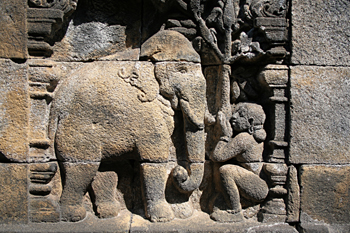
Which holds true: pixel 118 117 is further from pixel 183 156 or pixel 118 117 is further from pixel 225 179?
pixel 225 179

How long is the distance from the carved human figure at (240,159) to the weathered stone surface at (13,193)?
1.85 metres

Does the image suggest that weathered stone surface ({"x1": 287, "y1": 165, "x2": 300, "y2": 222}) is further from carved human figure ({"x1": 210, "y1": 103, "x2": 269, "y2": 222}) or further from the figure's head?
the figure's head

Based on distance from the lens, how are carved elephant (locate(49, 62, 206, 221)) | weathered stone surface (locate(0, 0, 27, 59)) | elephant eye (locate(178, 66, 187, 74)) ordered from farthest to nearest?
elephant eye (locate(178, 66, 187, 74)) < carved elephant (locate(49, 62, 206, 221)) < weathered stone surface (locate(0, 0, 27, 59))

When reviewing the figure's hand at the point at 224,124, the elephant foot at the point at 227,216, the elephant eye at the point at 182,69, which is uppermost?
the elephant eye at the point at 182,69

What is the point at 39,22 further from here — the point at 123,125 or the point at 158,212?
the point at 158,212

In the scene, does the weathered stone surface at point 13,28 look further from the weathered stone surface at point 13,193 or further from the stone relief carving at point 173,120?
the weathered stone surface at point 13,193

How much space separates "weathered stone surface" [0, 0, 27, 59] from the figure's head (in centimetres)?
219

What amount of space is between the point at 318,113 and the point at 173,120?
58.1 inches

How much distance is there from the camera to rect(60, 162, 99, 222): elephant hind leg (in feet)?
9.48

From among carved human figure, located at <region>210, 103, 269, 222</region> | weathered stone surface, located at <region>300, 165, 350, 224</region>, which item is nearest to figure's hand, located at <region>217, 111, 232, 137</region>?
carved human figure, located at <region>210, 103, 269, 222</region>

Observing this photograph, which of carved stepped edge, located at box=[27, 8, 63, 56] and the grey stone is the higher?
carved stepped edge, located at box=[27, 8, 63, 56]

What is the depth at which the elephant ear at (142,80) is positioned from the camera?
2934mm

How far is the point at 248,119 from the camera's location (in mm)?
3109

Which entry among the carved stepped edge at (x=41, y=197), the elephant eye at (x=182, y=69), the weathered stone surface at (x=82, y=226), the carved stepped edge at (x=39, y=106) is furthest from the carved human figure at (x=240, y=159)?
the carved stepped edge at (x=39, y=106)
